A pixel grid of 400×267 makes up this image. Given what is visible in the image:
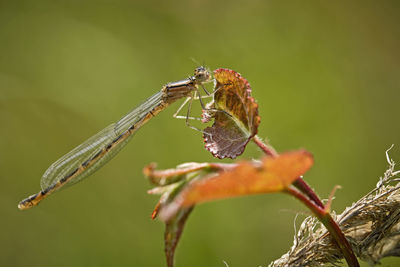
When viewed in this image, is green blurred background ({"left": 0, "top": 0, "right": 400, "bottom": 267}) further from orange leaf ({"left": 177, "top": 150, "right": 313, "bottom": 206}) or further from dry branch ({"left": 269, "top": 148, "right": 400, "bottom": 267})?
orange leaf ({"left": 177, "top": 150, "right": 313, "bottom": 206})

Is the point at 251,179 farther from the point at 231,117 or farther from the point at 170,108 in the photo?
the point at 170,108

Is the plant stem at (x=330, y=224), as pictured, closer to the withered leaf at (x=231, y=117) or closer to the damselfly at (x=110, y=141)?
the withered leaf at (x=231, y=117)

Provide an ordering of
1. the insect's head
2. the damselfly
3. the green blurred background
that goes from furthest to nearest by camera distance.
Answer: the green blurred background, the insect's head, the damselfly

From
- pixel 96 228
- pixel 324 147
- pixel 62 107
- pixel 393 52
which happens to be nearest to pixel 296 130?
pixel 324 147

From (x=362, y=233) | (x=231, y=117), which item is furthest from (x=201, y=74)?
(x=362, y=233)

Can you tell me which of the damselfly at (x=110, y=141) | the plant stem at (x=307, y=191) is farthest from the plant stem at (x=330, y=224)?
the damselfly at (x=110, y=141)

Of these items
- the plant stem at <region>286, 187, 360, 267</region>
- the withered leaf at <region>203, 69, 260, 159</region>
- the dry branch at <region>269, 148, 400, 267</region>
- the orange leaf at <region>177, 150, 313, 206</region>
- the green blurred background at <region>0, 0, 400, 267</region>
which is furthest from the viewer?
the green blurred background at <region>0, 0, 400, 267</region>

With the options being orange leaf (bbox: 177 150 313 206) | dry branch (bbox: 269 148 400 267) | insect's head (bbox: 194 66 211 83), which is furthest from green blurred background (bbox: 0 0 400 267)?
orange leaf (bbox: 177 150 313 206)
